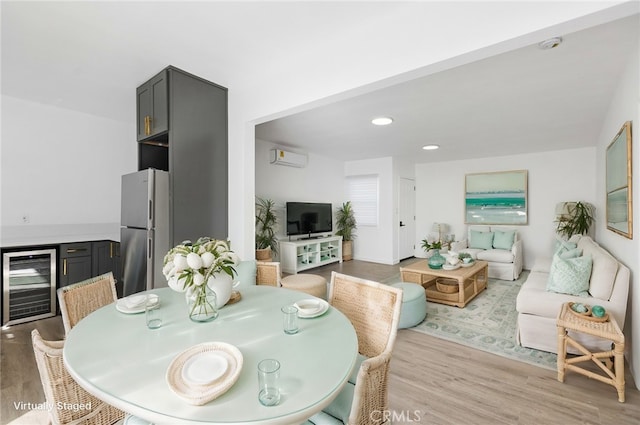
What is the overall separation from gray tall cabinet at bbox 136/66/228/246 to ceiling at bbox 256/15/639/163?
3.59ft

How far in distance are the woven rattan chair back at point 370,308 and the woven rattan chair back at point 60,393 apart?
125cm

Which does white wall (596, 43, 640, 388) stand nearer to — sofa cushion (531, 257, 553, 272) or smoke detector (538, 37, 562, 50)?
smoke detector (538, 37, 562, 50)

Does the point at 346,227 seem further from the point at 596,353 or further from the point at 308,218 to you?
the point at 596,353

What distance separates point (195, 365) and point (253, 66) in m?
2.49

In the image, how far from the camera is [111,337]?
1252 millimetres

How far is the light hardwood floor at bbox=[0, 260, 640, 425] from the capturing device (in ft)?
5.81

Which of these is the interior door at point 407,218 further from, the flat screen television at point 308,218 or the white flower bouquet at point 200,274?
the white flower bouquet at point 200,274

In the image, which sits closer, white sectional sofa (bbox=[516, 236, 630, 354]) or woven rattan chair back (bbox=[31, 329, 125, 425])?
woven rattan chair back (bbox=[31, 329, 125, 425])

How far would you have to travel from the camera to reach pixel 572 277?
265 cm

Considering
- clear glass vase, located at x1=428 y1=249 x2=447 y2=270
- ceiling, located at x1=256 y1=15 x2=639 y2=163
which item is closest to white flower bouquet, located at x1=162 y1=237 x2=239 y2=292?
ceiling, located at x1=256 y1=15 x2=639 y2=163

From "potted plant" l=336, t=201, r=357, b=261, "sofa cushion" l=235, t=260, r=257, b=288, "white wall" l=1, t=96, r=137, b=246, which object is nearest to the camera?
"sofa cushion" l=235, t=260, r=257, b=288

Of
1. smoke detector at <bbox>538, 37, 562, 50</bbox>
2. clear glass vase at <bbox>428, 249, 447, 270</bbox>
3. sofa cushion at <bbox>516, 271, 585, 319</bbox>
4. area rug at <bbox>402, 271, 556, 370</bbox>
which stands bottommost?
area rug at <bbox>402, 271, 556, 370</bbox>

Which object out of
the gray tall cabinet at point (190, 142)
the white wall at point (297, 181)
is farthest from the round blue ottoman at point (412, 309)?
the white wall at point (297, 181)

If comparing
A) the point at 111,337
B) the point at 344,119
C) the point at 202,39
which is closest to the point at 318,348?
the point at 111,337
